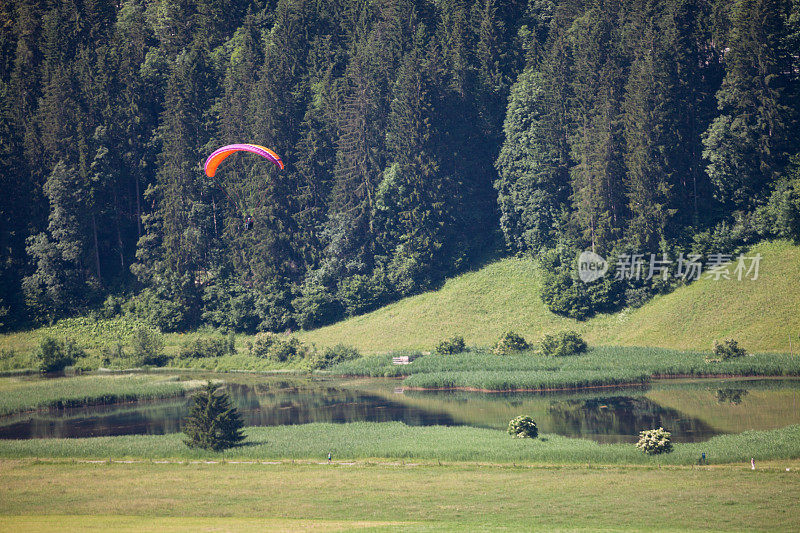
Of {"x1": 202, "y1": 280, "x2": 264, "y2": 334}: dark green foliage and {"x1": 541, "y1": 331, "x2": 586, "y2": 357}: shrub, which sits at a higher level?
{"x1": 202, "y1": 280, "x2": 264, "y2": 334}: dark green foliage

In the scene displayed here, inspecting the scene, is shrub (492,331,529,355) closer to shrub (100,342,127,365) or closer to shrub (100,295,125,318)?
shrub (100,342,127,365)

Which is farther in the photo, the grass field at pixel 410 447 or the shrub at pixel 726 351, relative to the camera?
the shrub at pixel 726 351

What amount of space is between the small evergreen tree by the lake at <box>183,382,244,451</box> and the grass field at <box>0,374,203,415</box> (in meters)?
24.3

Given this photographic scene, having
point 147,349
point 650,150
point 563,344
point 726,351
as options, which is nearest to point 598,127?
point 650,150

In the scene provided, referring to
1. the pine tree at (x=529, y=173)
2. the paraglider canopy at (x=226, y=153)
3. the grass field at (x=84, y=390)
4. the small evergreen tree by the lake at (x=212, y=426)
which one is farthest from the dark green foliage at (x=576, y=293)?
the small evergreen tree by the lake at (x=212, y=426)

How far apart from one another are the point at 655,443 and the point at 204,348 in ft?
204

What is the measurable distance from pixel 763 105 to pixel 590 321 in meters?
26.5

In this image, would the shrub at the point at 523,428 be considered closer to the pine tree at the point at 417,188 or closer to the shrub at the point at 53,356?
the pine tree at the point at 417,188

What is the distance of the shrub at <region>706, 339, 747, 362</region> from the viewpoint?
70188 mm

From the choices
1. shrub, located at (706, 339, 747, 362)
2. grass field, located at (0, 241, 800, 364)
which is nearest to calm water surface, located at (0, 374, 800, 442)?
shrub, located at (706, 339, 747, 362)

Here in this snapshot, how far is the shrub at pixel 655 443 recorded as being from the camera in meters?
45.4

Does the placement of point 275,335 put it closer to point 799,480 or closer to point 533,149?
point 533,149

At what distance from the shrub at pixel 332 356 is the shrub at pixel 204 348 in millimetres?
13145

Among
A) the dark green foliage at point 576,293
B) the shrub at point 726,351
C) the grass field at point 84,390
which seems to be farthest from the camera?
the dark green foliage at point 576,293
